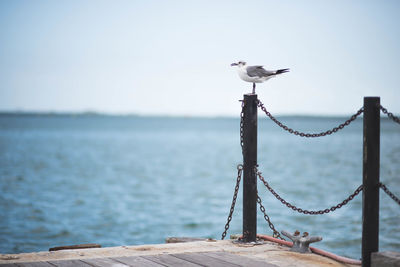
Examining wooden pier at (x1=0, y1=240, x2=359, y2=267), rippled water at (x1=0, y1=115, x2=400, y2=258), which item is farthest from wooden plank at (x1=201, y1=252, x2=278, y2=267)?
rippled water at (x1=0, y1=115, x2=400, y2=258)

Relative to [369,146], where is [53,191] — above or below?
below

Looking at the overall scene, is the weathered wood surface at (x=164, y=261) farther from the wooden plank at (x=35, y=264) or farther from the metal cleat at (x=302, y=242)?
the metal cleat at (x=302, y=242)

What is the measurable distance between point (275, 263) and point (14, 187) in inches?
1108

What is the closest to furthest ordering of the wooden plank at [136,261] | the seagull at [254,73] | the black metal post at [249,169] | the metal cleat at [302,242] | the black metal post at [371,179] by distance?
1. the black metal post at [371,179]
2. the wooden plank at [136,261]
3. the metal cleat at [302,242]
4. the black metal post at [249,169]
5. the seagull at [254,73]

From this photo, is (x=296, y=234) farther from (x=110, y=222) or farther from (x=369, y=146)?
(x=110, y=222)

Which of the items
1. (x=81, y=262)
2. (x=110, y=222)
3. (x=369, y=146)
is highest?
(x=369, y=146)

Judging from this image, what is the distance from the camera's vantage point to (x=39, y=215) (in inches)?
835

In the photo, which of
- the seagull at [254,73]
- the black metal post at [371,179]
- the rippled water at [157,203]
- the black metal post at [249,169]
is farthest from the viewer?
the rippled water at [157,203]

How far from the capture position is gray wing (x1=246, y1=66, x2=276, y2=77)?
7.32 metres

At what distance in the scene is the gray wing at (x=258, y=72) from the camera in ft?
24.0

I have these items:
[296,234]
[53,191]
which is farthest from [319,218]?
[53,191]

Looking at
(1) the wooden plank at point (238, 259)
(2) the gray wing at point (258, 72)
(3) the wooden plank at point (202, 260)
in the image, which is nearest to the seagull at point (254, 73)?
(2) the gray wing at point (258, 72)

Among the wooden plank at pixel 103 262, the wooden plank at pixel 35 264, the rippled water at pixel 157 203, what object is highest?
the wooden plank at pixel 103 262

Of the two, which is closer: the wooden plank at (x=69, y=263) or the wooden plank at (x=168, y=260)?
the wooden plank at (x=69, y=263)
